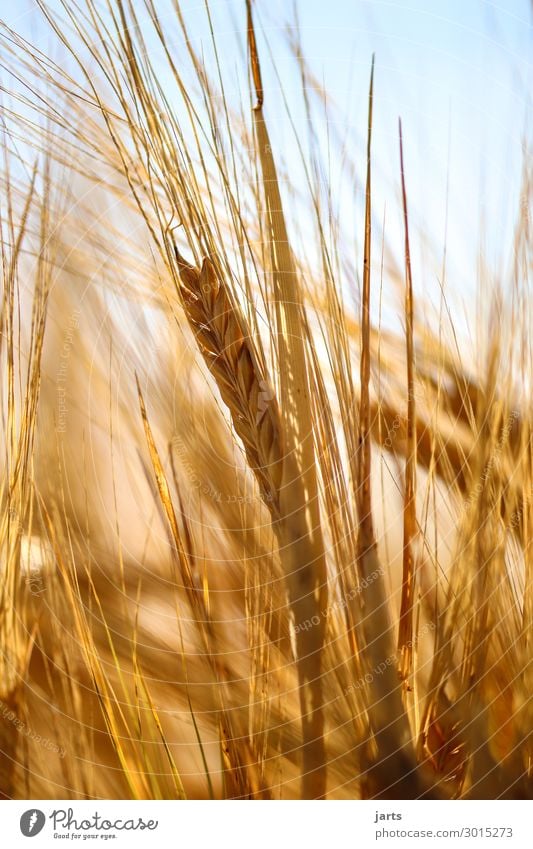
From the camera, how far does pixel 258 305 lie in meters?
0.52
